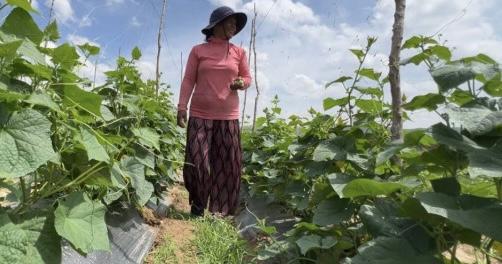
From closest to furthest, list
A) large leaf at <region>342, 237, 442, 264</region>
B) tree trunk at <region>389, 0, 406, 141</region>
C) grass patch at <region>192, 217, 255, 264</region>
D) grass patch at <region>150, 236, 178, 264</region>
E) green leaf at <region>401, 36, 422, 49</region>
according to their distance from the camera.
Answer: large leaf at <region>342, 237, 442, 264</region>, green leaf at <region>401, 36, 422, 49</region>, tree trunk at <region>389, 0, 406, 141</region>, grass patch at <region>192, 217, 255, 264</region>, grass patch at <region>150, 236, 178, 264</region>

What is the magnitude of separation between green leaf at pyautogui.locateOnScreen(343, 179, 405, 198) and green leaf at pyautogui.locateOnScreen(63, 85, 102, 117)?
735 millimetres

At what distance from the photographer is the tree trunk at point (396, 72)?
7.06 ft

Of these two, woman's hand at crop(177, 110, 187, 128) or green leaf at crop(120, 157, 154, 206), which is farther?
woman's hand at crop(177, 110, 187, 128)

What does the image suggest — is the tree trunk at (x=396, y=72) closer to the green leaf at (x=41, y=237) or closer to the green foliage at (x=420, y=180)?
the green foliage at (x=420, y=180)

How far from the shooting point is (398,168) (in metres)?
2.09

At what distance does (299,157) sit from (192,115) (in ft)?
3.69

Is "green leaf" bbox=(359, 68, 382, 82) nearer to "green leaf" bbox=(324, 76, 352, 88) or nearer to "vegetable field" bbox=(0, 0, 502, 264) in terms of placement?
"green leaf" bbox=(324, 76, 352, 88)

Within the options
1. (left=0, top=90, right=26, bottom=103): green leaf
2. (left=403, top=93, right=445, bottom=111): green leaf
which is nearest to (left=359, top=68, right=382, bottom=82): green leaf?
(left=403, top=93, right=445, bottom=111): green leaf

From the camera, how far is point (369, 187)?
53.2 inches

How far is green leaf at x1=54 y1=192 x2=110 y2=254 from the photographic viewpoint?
1207mm

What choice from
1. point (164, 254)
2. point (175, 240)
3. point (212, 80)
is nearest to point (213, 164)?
point (212, 80)

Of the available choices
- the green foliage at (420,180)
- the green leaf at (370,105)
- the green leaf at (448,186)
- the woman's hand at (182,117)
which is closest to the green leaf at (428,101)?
the green foliage at (420,180)

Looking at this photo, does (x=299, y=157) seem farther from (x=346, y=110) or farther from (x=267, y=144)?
(x=267, y=144)

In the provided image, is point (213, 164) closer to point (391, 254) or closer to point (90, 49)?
point (90, 49)
